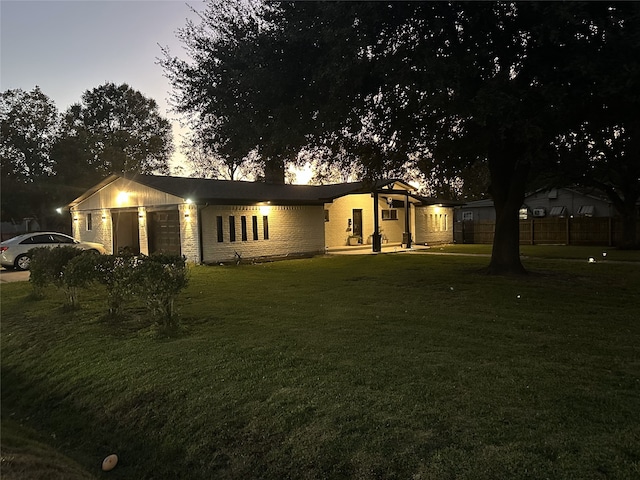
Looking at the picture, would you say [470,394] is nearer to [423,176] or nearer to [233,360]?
[233,360]

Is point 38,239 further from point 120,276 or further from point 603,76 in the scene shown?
point 603,76

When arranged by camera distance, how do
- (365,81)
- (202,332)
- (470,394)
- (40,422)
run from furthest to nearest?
(365,81), (202,332), (40,422), (470,394)

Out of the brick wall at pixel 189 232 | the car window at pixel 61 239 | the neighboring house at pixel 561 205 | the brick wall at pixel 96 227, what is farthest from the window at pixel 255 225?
the neighboring house at pixel 561 205

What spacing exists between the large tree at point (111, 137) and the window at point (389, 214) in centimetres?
2291

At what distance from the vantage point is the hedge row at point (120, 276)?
7148 mm

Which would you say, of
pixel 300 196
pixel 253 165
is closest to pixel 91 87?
pixel 300 196

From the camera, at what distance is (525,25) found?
8.76 metres

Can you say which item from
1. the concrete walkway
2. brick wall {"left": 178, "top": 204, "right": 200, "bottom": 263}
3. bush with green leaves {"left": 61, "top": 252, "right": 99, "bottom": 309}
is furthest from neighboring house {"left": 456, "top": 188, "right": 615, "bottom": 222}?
bush with green leaves {"left": 61, "top": 252, "right": 99, "bottom": 309}

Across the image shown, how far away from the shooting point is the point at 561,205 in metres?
32.4

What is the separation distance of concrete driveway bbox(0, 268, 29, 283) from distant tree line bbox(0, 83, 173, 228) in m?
18.5

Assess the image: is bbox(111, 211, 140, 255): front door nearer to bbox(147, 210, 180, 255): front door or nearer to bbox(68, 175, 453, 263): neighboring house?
bbox(68, 175, 453, 263): neighboring house

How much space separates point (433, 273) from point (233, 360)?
947 centimetres

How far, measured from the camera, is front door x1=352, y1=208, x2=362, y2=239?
27.3 meters

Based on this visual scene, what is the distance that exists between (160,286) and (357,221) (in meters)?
21.0
